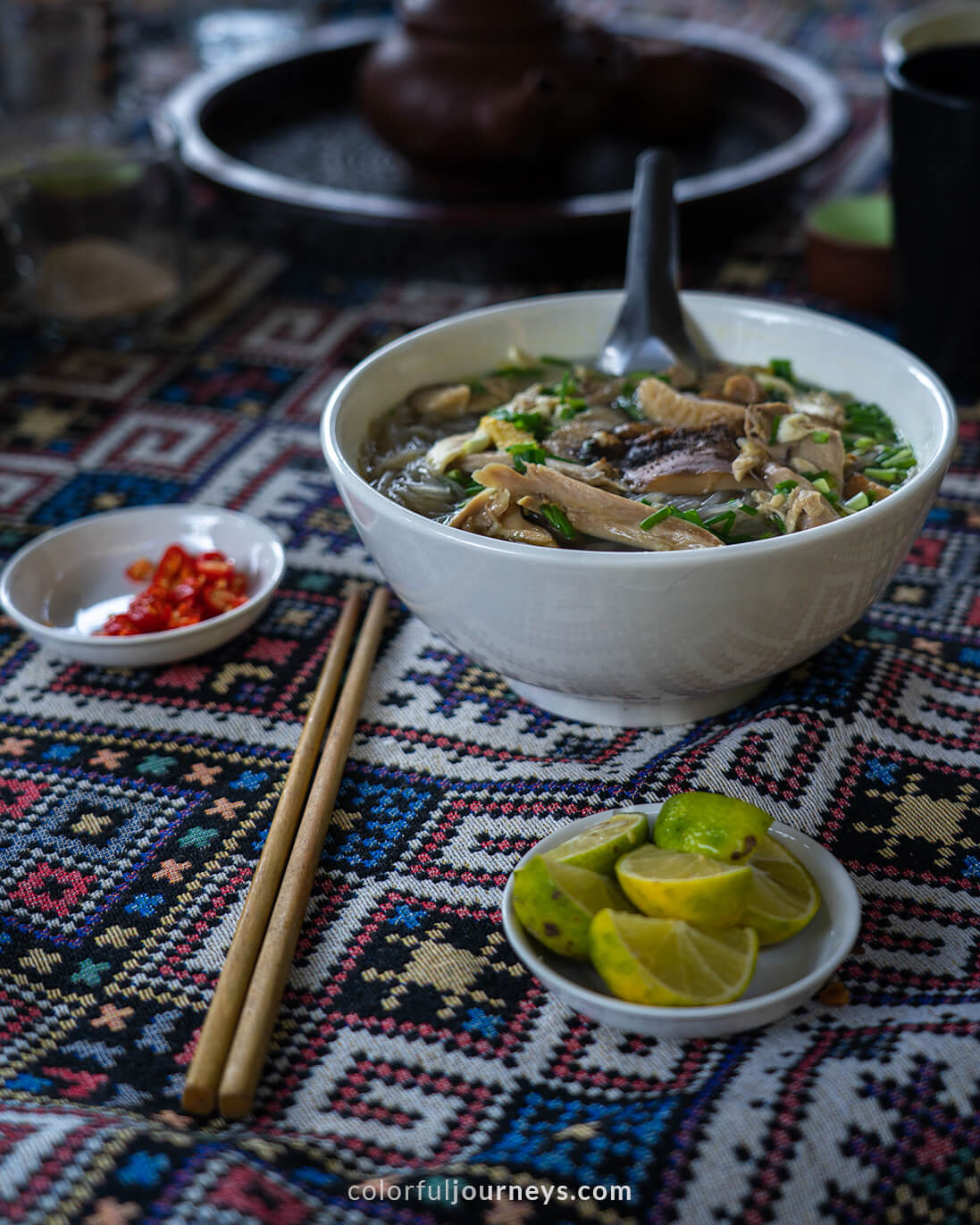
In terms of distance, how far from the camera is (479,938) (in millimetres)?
940

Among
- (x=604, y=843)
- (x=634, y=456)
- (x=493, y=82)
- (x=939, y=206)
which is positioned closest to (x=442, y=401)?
(x=634, y=456)

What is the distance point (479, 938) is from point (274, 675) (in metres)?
0.43

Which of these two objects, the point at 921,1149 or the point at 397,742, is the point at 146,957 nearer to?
the point at 397,742

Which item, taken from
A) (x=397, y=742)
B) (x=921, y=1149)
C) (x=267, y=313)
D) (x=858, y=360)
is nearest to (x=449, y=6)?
(x=267, y=313)

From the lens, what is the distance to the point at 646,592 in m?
0.91

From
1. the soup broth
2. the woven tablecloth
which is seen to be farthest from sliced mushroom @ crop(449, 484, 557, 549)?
the woven tablecloth

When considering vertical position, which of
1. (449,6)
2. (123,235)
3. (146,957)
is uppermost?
(449,6)

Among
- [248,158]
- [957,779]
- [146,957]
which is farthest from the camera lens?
[248,158]

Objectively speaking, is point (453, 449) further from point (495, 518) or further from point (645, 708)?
point (645, 708)

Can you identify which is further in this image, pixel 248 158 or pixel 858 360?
pixel 248 158

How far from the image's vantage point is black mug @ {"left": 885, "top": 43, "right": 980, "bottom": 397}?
160cm

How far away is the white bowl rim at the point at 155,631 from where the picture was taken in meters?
1.22

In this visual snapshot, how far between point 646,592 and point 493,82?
1.33 m

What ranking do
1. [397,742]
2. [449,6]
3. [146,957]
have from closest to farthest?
[146,957], [397,742], [449,6]
